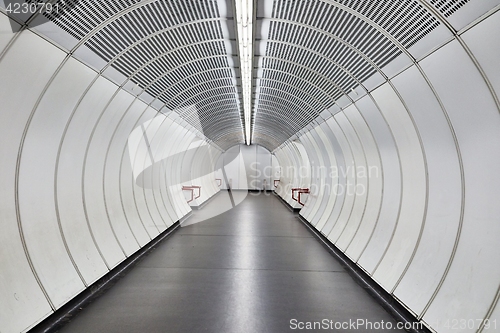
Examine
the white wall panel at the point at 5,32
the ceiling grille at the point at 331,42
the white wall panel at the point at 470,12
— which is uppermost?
the ceiling grille at the point at 331,42

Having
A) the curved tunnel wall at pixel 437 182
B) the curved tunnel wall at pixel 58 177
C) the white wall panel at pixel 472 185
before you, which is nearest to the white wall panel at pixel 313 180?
the curved tunnel wall at pixel 437 182

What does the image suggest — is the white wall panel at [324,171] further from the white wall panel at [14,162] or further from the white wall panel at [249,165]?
the white wall panel at [249,165]

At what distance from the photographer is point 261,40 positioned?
26.9 ft

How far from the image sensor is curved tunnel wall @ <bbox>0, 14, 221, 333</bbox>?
5234 mm

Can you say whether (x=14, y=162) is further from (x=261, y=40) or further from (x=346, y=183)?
(x=346, y=183)

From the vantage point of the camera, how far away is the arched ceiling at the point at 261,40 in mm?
5688

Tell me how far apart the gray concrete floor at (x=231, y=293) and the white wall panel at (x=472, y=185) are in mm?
1488

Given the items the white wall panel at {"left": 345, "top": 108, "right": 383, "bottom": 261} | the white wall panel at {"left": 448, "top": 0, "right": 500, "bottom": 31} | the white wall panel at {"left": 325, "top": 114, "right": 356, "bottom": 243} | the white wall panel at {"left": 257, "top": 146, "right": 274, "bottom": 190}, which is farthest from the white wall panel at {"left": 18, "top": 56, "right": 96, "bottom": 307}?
the white wall panel at {"left": 257, "top": 146, "right": 274, "bottom": 190}

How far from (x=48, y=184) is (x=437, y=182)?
7408mm

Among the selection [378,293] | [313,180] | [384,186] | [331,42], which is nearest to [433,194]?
[384,186]

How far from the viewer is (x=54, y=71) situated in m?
5.90

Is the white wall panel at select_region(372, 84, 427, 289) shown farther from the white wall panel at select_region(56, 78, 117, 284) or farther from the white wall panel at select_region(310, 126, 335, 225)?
the white wall panel at select_region(56, 78, 117, 284)

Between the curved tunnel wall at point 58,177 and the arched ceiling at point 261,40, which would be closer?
the curved tunnel wall at point 58,177

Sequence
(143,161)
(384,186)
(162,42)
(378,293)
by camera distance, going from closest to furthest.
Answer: (378,293) < (162,42) < (384,186) < (143,161)
